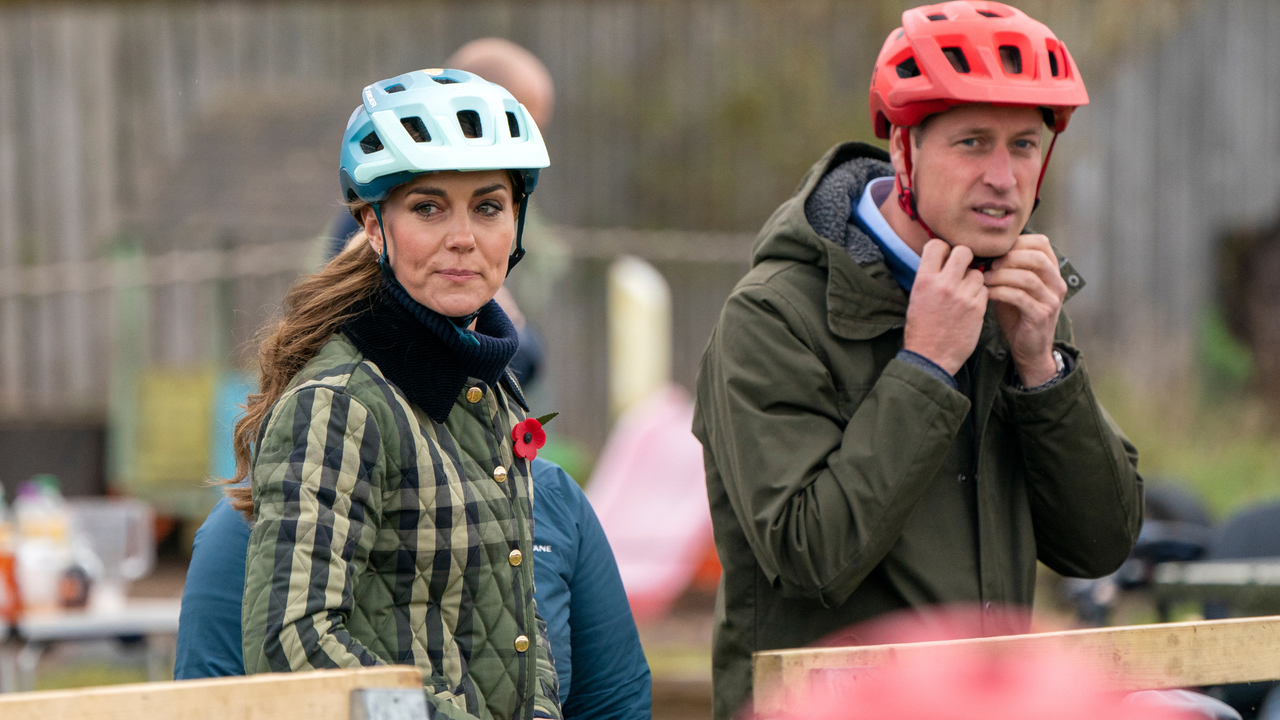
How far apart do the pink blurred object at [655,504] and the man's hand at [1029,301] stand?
18.6ft

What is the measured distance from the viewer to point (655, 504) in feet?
29.3

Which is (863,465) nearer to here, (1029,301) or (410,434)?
(1029,301)

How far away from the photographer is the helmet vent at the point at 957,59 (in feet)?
8.52

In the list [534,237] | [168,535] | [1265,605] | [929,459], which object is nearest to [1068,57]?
[929,459]

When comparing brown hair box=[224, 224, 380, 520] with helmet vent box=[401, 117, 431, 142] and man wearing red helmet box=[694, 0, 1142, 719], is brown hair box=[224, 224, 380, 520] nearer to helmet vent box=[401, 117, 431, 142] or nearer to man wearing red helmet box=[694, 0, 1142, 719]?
helmet vent box=[401, 117, 431, 142]

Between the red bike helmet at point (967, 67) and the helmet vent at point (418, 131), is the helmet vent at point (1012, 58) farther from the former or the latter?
the helmet vent at point (418, 131)

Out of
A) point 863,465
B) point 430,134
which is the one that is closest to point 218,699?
point 430,134

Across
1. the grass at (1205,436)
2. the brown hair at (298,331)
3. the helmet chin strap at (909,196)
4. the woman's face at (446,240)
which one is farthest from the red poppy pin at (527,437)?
the grass at (1205,436)

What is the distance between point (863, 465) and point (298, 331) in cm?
98

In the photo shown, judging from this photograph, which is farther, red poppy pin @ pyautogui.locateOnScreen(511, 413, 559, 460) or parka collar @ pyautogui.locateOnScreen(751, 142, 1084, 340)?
parka collar @ pyautogui.locateOnScreen(751, 142, 1084, 340)

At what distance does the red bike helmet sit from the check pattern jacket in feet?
3.34

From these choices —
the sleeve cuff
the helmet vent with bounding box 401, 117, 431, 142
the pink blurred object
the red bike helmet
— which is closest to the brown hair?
the helmet vent with bounding box 401, 117, 431, 142

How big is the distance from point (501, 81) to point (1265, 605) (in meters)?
2.63

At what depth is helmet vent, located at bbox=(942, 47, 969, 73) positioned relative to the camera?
260 cm
